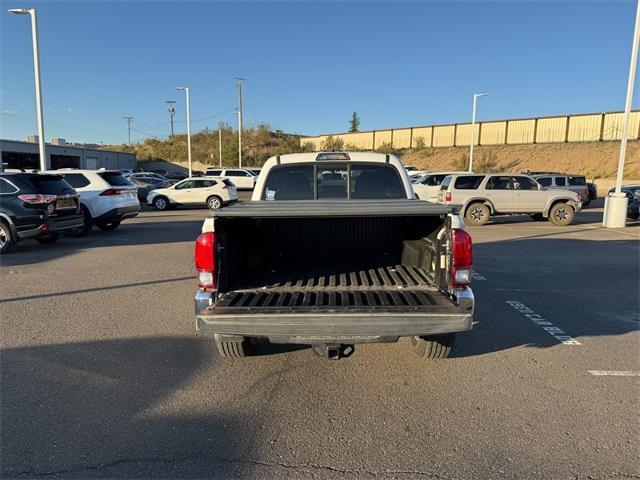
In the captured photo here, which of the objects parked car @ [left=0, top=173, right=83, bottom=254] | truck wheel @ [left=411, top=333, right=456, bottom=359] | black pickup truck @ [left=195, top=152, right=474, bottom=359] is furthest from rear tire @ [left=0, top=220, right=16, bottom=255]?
truck wheel @ [left=411, top=333, right=456, bottom=359]

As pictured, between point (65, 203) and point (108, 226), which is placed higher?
point (65, 203)

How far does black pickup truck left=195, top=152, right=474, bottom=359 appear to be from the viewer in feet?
10.4

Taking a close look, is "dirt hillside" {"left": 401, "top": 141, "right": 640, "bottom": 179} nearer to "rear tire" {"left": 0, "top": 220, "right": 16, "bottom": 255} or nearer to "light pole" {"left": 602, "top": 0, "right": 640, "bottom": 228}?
"light pole" {"left": 602, "top": 0, "right": 640, "bottom": 228}

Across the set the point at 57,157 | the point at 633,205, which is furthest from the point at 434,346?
the point at 57,157

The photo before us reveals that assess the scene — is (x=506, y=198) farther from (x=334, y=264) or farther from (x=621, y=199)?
(x=334, y=264)

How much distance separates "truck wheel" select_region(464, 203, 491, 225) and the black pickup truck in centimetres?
1146

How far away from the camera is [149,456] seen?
9.05 feet

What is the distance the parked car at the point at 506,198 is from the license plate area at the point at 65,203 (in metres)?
11.6

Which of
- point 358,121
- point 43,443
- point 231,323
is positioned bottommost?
point 43,443

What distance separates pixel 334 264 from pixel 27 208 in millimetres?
7893

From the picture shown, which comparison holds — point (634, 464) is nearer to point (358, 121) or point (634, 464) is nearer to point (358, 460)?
point (358, 460)

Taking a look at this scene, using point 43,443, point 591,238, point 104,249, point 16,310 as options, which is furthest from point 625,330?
point 104,249

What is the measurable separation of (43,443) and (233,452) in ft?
4.15

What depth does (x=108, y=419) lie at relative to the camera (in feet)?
10.4
